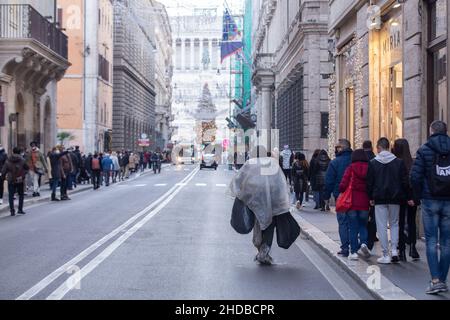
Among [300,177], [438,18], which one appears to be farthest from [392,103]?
[300,177]

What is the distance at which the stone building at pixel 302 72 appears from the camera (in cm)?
3450

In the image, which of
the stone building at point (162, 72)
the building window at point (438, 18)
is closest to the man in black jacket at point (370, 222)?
the building window at point (438, 18)

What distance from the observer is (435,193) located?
9.46 metres

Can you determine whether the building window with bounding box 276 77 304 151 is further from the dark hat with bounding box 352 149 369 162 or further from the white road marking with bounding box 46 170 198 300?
the dark hat with bounding box 352 149 369 162

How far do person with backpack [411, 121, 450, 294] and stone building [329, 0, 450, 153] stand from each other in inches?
191

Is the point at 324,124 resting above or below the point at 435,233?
above

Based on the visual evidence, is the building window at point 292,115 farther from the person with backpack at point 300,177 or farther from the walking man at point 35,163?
the walking man at point 35,163

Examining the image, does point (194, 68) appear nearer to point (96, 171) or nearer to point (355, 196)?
point (96, 171)

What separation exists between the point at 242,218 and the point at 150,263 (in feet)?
4.91

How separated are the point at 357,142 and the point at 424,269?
12333 mm

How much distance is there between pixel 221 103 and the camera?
15538cm

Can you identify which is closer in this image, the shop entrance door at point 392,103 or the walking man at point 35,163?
the shop entrance door at point 392,103

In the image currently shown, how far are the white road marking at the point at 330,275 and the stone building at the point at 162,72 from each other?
88370mm
